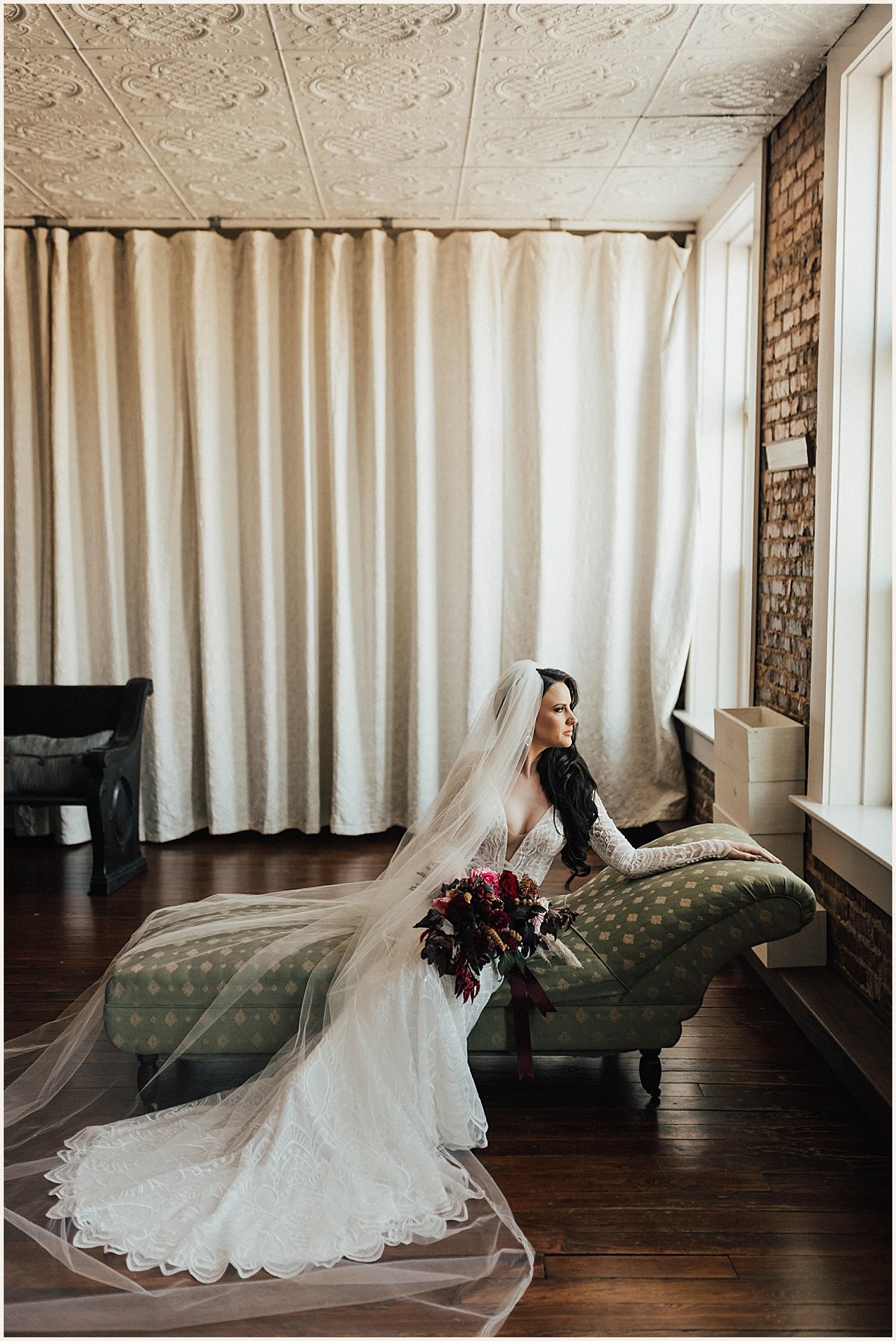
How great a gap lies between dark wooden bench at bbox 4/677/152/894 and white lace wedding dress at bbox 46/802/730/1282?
238cm

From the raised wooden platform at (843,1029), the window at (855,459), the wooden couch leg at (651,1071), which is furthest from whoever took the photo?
the window at (855,459)

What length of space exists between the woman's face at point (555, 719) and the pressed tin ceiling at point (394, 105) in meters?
2.03

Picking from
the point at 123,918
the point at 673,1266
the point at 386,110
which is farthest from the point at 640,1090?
the point at 386,110

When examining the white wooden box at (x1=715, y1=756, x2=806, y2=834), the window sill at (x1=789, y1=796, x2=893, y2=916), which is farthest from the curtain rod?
the window sill at (x1=789, y1=796, x2=893, y2=916)

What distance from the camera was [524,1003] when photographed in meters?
2.92

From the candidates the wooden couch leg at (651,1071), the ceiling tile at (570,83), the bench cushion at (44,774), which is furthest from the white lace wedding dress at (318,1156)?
the ceiling tile at (570,83)

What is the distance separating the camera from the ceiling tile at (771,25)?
325cm

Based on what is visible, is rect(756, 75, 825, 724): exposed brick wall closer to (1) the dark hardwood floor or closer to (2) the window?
(2) the window

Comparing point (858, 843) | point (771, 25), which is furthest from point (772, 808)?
point (771, 25)

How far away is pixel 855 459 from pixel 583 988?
1935 millimetres

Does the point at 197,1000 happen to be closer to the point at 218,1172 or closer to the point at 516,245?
the point at 218,1172

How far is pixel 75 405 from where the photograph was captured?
5.70 metres

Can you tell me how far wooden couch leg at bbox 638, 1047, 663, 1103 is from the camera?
298cm

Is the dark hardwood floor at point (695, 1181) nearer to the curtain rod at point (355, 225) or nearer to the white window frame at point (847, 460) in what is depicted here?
the white window frame at point (847, 460)
